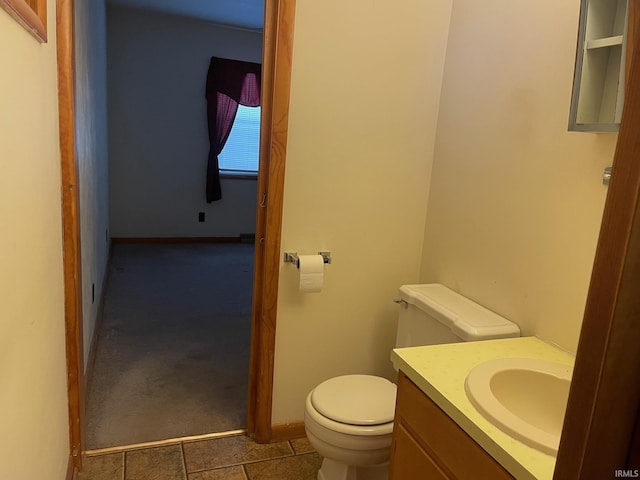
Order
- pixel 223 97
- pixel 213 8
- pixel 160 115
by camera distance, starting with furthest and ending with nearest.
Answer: pixel 223 97 → pixel 160 115 → pixel 213 8

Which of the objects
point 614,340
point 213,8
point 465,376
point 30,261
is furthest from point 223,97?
point 614,340

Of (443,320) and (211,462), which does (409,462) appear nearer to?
(443,320)

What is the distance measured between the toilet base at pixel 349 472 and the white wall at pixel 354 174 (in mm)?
383

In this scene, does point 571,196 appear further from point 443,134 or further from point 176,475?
point 176,475

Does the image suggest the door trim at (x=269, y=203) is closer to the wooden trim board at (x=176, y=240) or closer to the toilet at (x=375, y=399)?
the toilet at (x=375, y=399)

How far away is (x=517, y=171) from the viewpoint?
1653 mm

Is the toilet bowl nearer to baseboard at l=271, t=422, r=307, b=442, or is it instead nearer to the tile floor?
the tile floor

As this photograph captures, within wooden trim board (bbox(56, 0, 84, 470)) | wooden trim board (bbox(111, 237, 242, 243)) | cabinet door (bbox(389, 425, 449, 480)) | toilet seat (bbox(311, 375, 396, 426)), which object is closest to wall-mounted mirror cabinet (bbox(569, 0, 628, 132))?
cabinet door (bbox(389, 425, 449, 480))

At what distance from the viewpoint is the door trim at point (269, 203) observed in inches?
70.9

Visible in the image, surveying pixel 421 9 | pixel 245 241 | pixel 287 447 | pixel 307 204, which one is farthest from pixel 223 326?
pixel 245 241

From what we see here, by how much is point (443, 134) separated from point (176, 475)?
5.80 feet

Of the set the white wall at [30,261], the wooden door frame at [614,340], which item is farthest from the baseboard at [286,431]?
the wooden door frame at [614,340]

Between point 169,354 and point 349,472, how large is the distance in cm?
156

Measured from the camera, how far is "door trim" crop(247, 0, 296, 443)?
180 cm
